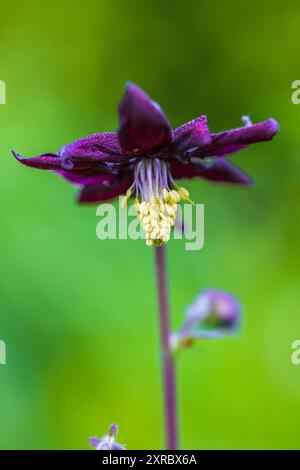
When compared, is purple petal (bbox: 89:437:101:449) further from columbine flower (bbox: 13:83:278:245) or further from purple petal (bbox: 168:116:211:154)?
purple petal (bbox: 168:116:211:154)

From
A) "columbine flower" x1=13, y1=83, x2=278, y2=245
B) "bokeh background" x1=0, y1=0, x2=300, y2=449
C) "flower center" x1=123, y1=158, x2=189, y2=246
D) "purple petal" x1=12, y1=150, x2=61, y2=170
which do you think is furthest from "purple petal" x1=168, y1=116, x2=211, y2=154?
"bokeh background" x1=0, y1=0, x2=300, y2=449

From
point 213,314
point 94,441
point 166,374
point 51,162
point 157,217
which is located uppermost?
point 51,162

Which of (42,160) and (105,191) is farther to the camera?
(105,191)

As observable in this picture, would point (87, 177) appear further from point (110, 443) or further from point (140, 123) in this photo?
point (110, 443)

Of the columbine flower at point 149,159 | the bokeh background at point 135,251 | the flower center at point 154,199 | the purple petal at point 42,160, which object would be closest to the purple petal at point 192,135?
the columbine flower at point 149,159

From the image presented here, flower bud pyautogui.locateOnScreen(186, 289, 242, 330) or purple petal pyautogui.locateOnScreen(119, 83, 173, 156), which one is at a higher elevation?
purple petal pyautogui.locateOnScreen(119, 83, 173, 156)

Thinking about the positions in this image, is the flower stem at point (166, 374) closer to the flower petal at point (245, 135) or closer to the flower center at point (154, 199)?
the flower center at point (154, 199)

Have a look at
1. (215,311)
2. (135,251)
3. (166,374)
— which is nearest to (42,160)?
(166,374)
